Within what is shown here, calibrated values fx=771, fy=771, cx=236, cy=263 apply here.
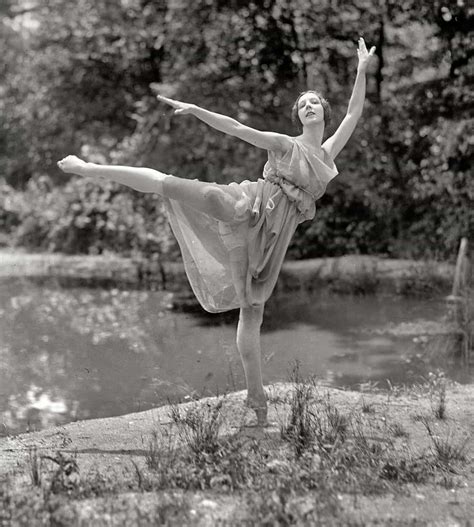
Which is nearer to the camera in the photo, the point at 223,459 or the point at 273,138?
the point at 223,459

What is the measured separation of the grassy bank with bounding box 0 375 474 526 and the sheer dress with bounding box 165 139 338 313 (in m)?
0.72

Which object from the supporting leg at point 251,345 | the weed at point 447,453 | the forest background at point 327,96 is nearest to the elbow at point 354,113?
the supporting leg at point 251,345

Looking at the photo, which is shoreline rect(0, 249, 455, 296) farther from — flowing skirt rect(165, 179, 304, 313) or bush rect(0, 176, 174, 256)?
flowing skirt rect(165, 179, 304, 313)

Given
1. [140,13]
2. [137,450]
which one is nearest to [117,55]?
[140,13]

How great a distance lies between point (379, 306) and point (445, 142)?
2865 millimetres

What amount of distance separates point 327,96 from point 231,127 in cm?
822

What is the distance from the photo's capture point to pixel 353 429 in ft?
13.4

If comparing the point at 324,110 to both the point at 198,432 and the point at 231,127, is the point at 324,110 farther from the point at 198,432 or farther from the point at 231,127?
the point at 198,432

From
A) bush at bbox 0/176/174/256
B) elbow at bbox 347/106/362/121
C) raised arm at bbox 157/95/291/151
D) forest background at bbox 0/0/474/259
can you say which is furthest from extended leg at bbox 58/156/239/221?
bush at bbox 0/176/174/256

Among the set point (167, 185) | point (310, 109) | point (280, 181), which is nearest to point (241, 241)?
point (280, 181)

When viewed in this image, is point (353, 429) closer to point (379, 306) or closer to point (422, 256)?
point (379, 306)

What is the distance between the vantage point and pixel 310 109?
4.35 m

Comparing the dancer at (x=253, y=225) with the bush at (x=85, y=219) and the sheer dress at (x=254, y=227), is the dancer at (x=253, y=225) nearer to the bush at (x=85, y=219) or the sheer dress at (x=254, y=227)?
the sheer dress at (x=254, y=227)

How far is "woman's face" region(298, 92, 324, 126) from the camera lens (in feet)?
14.2
